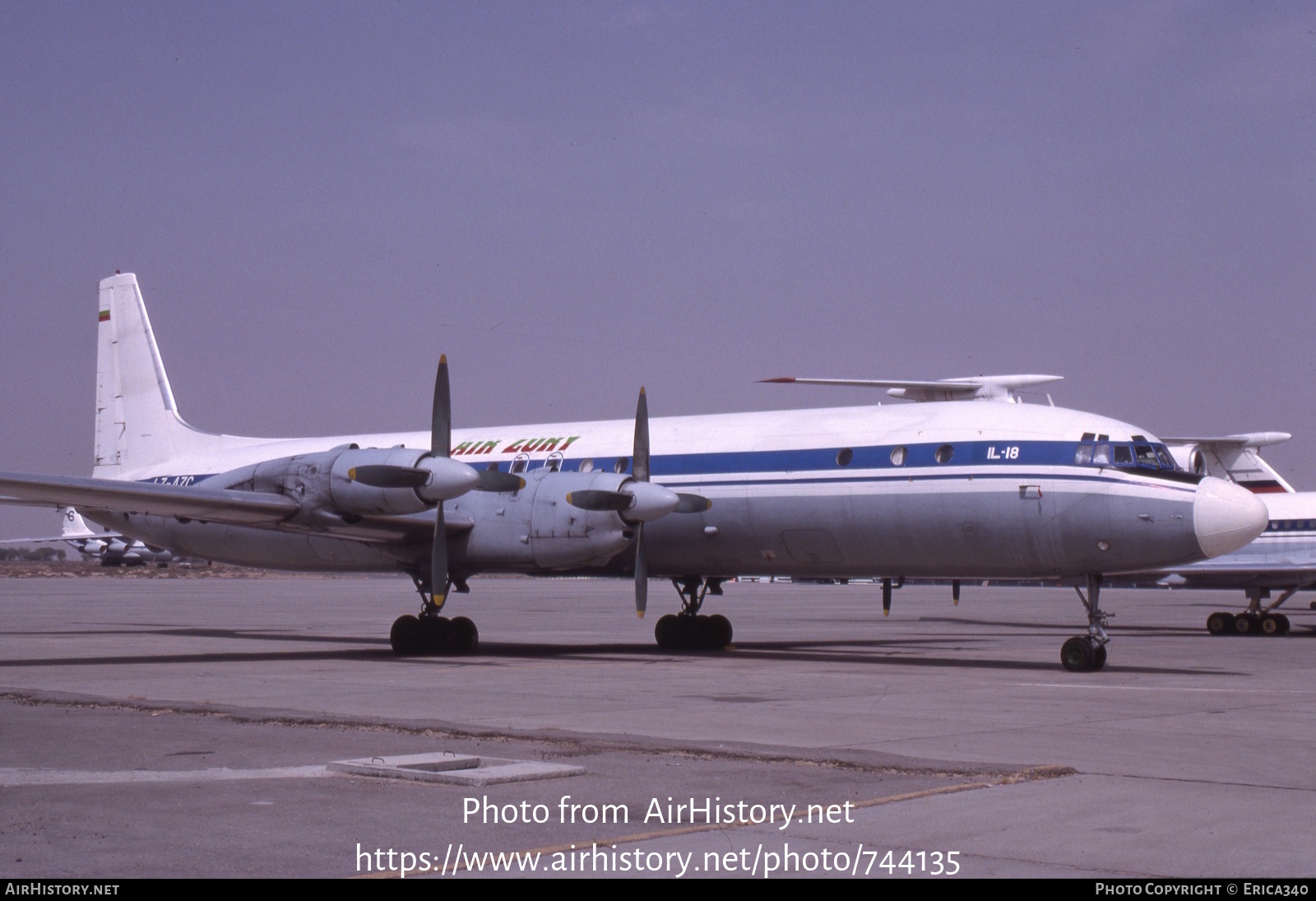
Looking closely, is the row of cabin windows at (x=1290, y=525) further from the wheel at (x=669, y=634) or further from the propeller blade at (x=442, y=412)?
the propeller blade at (x=442, y=412)

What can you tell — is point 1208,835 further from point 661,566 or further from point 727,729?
point 661,566

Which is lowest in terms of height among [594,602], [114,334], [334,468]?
[594,602]

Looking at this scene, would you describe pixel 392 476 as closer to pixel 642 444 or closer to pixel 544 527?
pixel 544 527

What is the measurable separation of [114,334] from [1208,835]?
1017 inches

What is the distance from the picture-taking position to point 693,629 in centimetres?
2344

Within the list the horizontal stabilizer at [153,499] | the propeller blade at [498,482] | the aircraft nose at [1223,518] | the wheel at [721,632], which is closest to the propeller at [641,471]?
the propeller blade at [498,482]

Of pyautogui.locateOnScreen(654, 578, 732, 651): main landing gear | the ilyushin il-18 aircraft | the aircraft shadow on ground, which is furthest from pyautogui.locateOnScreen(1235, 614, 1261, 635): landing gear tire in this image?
pyautogui.locateOnScreen(654, 578, 732, 651): main landing gear

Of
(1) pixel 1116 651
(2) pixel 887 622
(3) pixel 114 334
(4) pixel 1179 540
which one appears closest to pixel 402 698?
(4) pixel 1179 540

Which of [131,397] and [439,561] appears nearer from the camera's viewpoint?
[439,561]

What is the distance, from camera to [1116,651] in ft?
78.5

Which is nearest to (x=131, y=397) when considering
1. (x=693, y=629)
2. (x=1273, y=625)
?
(x=693, y=629)

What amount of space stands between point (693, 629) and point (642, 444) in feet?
12.8

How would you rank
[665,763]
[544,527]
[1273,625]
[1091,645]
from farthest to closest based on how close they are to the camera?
[1273,625] < [544,527] < [1091,645] < [665,763]
